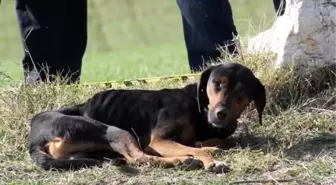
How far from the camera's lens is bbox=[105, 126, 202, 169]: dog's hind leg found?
5938 mm

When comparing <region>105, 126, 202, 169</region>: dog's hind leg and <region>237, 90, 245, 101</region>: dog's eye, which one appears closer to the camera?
<region>105, 126, 202, 169</region>: dog's hind leg

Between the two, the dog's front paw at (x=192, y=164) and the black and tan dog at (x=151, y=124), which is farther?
the black and tan dog at (x=151, y=124)

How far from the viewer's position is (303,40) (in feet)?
23.5

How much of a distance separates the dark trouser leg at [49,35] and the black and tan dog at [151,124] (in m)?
1.74

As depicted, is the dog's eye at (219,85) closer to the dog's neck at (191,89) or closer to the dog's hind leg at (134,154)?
the dog's neck at (191,89)

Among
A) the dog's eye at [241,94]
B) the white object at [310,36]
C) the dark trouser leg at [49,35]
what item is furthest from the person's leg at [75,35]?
the dog's eye at [241,94]

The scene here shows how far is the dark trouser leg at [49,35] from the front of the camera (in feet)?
27.8

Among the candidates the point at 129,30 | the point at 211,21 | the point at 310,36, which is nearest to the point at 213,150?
the point at 310,36

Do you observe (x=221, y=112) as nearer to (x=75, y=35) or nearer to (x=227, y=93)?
(x=227, y=93)

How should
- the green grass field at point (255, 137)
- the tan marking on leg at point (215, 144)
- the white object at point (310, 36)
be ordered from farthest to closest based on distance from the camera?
1. the white object at point (310, 36)
2. the tan marking on leg at point (215, 144)
3. the green grass field at point (255, 137)

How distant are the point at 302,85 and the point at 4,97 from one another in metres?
2.20

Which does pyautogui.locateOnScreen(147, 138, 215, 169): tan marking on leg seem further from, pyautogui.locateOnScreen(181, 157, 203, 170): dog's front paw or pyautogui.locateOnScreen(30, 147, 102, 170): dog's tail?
pyautogui.locateOnScreen(30, 147, 102, 170): dog's tail

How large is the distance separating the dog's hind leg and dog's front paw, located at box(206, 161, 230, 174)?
0.31ft

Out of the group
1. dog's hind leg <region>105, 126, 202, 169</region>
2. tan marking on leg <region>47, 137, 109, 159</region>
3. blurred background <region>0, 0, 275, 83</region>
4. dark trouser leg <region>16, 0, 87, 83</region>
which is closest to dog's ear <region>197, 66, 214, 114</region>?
dog's hind leg <region>105, 126, 202, 169</region>
